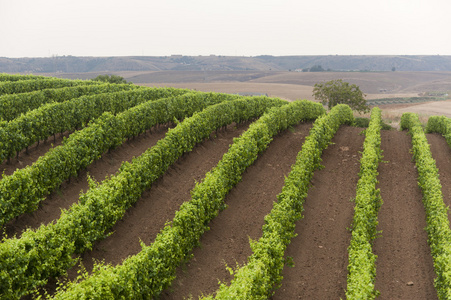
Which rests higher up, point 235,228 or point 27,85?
point 27,85

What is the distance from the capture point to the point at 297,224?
73.7 ft

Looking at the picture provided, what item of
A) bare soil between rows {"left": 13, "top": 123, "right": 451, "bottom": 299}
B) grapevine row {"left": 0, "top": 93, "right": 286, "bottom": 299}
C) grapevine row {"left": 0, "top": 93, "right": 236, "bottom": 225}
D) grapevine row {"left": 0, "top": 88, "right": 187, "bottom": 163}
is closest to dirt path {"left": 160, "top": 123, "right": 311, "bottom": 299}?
bare soil between rows {"left": 13, "top": 123, "right": 451, "bottom": 299}

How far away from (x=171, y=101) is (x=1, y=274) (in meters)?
24.8

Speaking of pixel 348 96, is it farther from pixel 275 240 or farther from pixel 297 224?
pixel 275 240

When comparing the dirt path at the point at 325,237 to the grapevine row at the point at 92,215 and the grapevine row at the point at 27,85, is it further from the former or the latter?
the grapevine row at the point at 27,85

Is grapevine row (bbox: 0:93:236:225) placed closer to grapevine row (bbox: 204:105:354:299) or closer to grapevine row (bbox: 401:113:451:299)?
grapevine row (bbox: 204:105:354:299)

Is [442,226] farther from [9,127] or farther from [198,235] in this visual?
[9,127]

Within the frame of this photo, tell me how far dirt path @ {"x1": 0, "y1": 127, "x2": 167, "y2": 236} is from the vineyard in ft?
0.31

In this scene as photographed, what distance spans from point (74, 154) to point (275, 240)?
41.1 feet

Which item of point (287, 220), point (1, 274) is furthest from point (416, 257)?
point (1, 274)

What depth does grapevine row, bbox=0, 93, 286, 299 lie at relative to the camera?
1366 centimetres

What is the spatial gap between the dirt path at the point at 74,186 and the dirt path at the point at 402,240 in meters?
14.7

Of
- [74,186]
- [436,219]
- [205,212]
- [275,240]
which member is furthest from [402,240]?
[74,186]

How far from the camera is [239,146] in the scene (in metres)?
25.8
